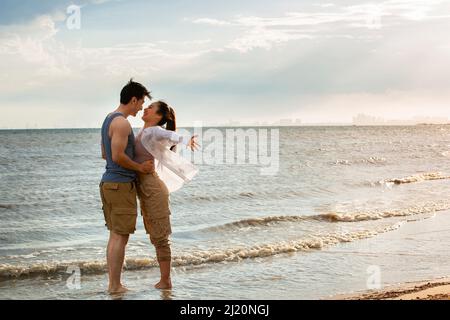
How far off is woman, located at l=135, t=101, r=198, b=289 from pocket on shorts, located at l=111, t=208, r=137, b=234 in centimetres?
22

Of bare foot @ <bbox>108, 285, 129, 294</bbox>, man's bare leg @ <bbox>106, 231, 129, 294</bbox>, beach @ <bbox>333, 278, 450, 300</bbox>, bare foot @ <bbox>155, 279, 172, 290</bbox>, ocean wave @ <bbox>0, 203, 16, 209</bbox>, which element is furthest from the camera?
ocean wave @ <bbox>0, 203, 16, 209</bbox>

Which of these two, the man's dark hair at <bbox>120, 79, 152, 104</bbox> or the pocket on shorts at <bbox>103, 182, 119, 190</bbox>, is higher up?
the man's dark hair at <bbox>120, 79, 152, 104</bbox>

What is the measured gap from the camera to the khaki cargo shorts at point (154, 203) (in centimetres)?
657

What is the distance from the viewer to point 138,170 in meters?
6.41

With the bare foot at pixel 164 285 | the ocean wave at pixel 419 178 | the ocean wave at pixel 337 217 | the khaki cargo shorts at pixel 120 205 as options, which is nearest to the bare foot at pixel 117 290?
the bare foot at pixel 164 285

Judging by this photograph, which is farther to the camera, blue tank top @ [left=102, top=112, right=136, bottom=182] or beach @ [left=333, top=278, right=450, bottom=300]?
blue tank top @ [left=102, top=112, right=136, bottom=182]

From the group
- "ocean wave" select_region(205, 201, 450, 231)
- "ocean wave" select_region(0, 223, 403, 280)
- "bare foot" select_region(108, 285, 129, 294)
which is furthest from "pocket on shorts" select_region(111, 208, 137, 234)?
"ocean wave" select_region(205, 201, 450, 231)

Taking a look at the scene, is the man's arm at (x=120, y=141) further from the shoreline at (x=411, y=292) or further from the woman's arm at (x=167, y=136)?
the shoreline at (x=411, y=292)

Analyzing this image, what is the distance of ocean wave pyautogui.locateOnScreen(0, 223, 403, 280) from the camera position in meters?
8.30

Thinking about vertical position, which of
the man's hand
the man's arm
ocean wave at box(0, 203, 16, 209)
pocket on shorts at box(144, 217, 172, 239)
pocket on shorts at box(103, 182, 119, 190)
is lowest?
ocean wave at box(0, 203, 16, 209)

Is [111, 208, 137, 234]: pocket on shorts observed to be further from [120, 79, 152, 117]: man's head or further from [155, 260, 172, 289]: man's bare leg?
[120, 79, 152, 117]: man's head

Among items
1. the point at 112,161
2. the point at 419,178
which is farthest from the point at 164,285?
the point at 419,178
